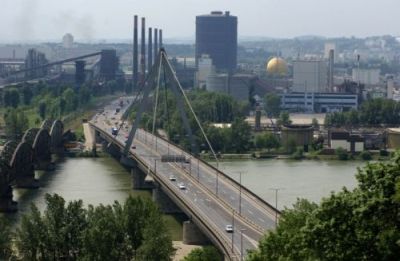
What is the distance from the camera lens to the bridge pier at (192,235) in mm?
13391

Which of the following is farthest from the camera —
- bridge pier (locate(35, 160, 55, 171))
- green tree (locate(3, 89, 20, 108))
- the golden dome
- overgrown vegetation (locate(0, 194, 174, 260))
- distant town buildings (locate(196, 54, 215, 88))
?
distant town buildings (locate(196, 54, 215, 88))

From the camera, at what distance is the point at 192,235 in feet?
44.3

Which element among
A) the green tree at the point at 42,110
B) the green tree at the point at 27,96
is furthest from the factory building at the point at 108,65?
the green tree at the point at 42,110

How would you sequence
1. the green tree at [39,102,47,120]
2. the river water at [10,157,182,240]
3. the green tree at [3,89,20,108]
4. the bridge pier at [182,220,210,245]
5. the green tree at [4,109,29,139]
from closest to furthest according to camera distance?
the bridge pier at [182,220,210,245], the river water at [10,157,182,240], the green tree at [4,109,29,139], the green tree at [39,102,47,120], the green tree at [3,89,20,108]

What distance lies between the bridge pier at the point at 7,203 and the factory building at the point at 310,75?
29.2 meters

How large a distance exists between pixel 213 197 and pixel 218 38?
5107 cm

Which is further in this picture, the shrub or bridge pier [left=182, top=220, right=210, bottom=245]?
the shrub

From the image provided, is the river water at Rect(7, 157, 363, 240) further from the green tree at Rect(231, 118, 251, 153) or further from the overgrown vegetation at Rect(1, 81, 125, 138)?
the overgrown vegetation at Rect(1, 81, 125, 138)

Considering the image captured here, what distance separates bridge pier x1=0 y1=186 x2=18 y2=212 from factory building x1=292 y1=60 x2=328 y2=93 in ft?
95.7

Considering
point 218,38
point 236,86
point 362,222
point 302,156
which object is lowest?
point 302,156

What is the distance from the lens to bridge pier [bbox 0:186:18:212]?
16.3 m

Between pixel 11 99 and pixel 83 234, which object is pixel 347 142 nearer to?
pixel 11 99

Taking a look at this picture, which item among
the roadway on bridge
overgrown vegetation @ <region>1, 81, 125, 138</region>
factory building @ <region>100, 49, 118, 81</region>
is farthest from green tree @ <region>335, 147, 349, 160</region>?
factory building @ <region>100, 49, 118, 81</region>

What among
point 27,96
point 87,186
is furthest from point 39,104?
point 87,186
